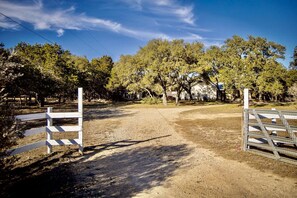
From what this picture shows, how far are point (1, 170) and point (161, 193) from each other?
3204 mm

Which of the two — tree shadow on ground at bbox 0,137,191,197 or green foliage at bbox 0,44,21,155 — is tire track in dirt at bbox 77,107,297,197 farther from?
green foliage at bbox 0,44,21,155

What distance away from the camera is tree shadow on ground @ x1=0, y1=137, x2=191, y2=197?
4.47 m

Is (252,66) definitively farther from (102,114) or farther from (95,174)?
(95,174)

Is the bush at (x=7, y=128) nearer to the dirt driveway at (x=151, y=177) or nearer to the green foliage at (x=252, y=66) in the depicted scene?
→ the dirt driveway at (x=151, y=177)

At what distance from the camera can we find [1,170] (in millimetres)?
3895

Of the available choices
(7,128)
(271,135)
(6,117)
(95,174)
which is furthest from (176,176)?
(6,117)

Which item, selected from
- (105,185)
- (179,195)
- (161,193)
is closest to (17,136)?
(105,185)

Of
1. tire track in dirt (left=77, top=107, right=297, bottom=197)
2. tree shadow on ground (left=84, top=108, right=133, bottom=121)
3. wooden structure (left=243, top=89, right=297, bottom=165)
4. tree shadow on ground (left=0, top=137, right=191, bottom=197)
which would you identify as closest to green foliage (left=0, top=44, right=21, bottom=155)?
tree shadow on ground (left=0, top=137, right=191, bottom=197)

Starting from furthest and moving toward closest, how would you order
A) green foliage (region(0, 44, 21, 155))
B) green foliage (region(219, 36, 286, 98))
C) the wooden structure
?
1. green foliage (region(219, 36, 286, 98))
2. the wooden structure
3. green foliage (region(0, 44, 21, 155))

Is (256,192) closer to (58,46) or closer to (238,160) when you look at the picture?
(238,160)

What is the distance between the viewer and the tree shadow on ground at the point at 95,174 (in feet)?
14.7

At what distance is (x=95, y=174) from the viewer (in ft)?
17.9

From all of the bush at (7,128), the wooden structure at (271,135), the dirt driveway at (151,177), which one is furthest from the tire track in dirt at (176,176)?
the bush at (7,128)

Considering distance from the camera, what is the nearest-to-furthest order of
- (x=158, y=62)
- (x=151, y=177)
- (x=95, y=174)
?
(x=151, y=177), (x=95, y=174), (x=158, y=62)
